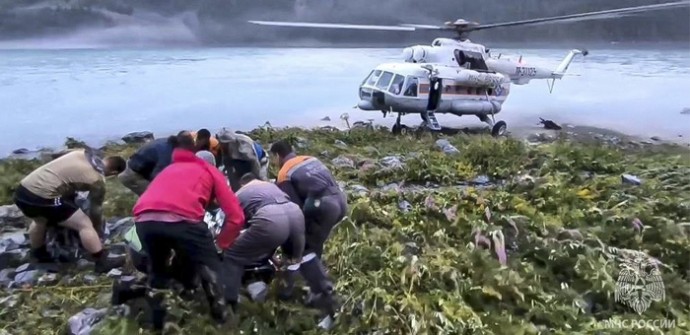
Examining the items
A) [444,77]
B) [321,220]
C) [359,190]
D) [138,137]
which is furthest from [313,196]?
[444,77]

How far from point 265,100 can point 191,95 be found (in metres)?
1.50

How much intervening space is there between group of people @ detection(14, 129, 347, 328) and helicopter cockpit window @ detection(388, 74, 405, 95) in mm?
7433

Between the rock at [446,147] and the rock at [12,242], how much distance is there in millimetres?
5815

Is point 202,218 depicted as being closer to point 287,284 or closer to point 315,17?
point 287,284

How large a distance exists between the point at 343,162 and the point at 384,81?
3.77m

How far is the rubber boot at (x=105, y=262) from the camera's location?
475 cm

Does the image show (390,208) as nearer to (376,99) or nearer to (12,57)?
(376,99)

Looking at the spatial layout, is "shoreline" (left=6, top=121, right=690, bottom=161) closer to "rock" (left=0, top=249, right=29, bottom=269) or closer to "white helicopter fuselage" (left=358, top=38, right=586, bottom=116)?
"white helicopter fuselage" (left=358, top=38, right=586, bottom=116)

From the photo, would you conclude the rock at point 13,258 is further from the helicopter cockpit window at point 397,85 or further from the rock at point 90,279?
the helicopter cockpit window at point 397,85

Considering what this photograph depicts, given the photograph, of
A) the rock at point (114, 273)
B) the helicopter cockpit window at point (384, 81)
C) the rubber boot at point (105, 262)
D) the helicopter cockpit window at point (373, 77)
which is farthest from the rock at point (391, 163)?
the rock at point (114, 273)

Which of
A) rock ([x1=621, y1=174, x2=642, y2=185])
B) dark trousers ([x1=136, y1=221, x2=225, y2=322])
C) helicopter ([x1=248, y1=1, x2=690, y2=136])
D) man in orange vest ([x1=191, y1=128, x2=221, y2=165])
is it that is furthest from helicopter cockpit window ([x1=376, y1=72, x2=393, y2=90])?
dark trousers ([x1=136, y1=221, x2=225, y2=322])

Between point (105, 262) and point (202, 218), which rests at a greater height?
point (202, 218)

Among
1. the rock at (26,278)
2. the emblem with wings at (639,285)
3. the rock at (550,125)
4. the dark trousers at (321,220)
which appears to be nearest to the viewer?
the emblem with wings at (639,285)

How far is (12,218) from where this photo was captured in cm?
621
